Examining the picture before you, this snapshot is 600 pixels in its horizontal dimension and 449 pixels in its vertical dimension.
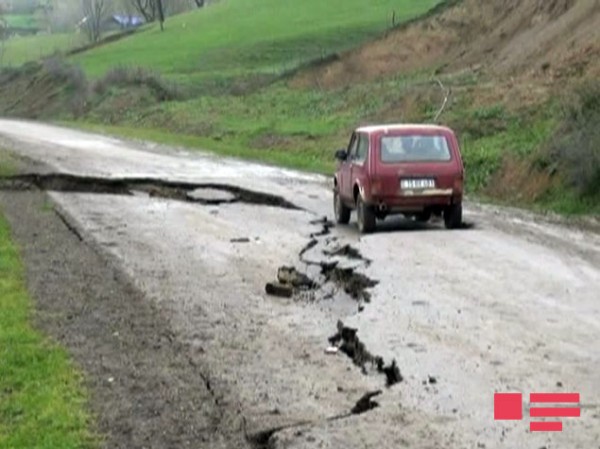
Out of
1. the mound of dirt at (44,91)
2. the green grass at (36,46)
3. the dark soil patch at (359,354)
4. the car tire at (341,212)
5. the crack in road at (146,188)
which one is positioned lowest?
the green grass at (36,46)

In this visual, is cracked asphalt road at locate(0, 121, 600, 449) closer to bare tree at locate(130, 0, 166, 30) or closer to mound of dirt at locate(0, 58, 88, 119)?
mound of dirt at locate(0, 58, 88, 119)

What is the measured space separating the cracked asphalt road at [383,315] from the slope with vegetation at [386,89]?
392 cm

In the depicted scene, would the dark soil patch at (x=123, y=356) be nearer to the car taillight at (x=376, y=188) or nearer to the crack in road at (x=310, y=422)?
the crack in road at (x=310, y=422)

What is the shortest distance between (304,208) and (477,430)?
1585cm

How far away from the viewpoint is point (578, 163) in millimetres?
24984

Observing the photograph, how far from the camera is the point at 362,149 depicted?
2152 cm

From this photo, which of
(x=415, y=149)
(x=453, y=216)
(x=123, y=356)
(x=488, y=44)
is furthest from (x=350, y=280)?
(x=488, y=44)

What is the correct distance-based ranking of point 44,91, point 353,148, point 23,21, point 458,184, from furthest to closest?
point 23,21
point 44,91
point 353,148
point 458,184

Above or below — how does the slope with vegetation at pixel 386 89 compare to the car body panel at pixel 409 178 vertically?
below

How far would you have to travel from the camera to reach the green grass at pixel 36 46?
390ft

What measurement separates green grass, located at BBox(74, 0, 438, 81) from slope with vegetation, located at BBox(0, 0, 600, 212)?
0.26m

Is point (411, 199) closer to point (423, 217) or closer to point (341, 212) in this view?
point (423, 217)

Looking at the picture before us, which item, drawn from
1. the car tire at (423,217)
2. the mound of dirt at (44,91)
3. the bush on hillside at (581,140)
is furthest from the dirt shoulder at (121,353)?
the mound of dirt at (44,91)

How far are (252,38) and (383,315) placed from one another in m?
76.7
